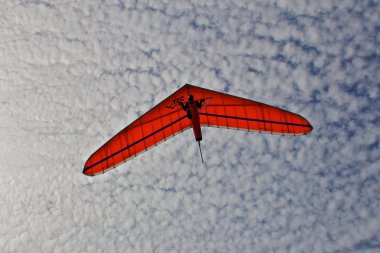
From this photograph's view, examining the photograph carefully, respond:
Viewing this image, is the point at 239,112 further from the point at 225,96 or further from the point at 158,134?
the point at 158,134

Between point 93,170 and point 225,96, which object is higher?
point 225,96

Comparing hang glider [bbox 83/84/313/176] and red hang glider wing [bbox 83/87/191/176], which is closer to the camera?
hang glider [bbox 83/84/313/176]

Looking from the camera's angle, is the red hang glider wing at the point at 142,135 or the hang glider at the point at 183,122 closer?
the hang glider at the point at 183,122

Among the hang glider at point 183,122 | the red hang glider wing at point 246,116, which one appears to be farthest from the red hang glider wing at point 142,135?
the red hang glider wing at point 246,116

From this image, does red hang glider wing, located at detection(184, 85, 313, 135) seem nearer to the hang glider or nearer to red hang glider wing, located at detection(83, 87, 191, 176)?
the hang glider

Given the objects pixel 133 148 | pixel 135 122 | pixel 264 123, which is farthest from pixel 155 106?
pixel 264 123

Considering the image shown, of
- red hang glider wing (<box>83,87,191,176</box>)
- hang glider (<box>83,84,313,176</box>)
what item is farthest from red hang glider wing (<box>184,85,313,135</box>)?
red hang glider wing (<box>83,87,191,176</box>)

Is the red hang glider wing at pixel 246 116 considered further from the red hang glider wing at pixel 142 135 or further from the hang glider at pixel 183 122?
the red hang glider wing at pixel 142 135
